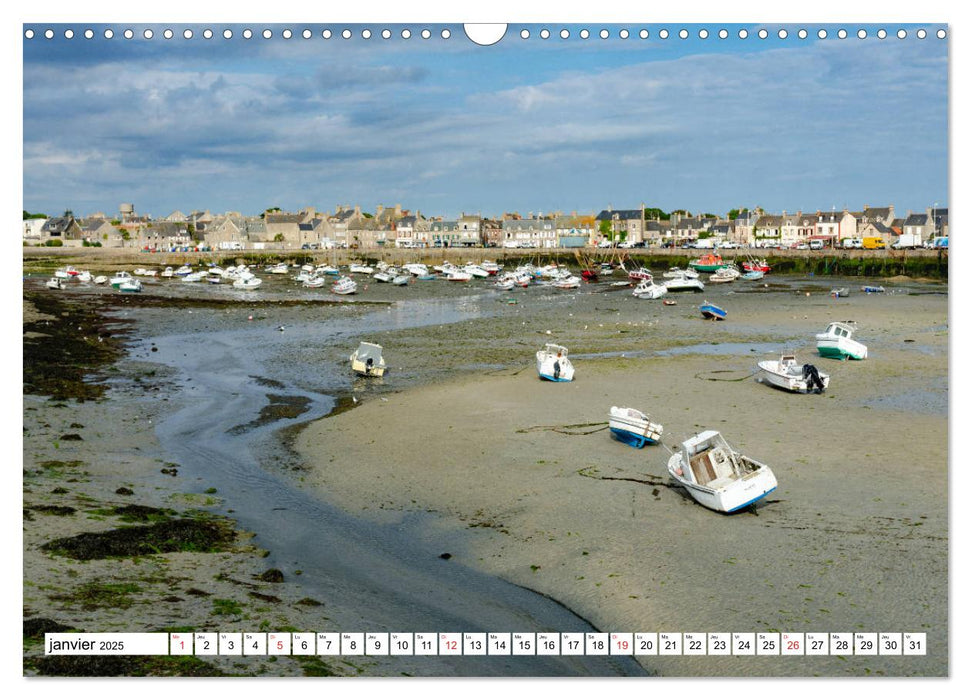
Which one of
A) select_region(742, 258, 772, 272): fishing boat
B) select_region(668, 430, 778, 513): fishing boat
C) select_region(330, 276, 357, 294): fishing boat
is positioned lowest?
select_region(668, 430, 778, 513): fishing boat

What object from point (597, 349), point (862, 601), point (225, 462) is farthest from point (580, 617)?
point (597, 349)

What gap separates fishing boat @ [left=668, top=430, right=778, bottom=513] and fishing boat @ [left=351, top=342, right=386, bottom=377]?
13.1 metres

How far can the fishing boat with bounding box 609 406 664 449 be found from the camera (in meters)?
15.4

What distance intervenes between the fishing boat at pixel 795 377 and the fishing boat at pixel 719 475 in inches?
302

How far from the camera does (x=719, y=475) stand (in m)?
12.6

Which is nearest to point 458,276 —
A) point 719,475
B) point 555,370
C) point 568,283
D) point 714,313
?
point 568,283

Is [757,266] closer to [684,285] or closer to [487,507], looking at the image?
[684,285]

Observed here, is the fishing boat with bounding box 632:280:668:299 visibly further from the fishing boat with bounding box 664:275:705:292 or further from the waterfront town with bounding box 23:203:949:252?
the waterfront town with bounding box 23:203:949:252

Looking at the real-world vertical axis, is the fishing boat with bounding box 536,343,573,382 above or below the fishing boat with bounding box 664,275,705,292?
below

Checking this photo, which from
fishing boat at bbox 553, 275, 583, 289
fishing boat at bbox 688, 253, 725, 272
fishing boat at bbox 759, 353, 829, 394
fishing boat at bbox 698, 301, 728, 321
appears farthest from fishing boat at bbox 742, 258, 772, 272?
fishing boat at bbox 759, 353, 829, 394

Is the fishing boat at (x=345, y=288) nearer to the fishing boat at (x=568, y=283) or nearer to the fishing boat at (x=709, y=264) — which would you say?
the fishing boat at (x=568, y=283)

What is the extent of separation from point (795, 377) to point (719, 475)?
848 centimetres

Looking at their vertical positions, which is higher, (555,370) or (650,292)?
→ (650,292)
